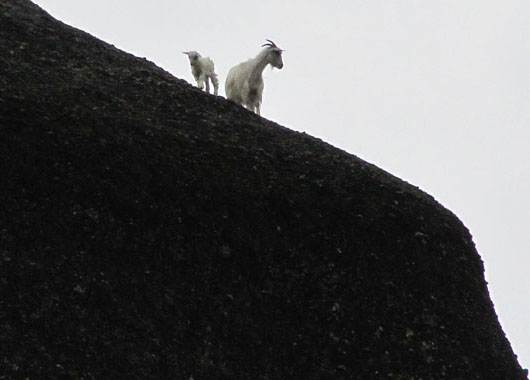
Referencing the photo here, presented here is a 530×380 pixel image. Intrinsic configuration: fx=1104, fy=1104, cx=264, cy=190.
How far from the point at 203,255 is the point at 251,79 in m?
10.7

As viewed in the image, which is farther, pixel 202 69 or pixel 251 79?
pixel 202 69

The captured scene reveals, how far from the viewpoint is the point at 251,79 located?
20859mm

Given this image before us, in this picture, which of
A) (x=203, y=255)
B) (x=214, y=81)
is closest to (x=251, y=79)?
(x=214, y=81)

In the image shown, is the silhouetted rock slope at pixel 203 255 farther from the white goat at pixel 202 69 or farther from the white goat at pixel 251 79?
the white goat at pixel 202 69

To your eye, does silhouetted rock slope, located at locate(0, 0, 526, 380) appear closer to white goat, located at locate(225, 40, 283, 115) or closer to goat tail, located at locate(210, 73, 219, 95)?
white goat, located at locate(225, 40, 283, 115)

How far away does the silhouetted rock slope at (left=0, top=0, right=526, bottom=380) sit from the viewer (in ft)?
30.3

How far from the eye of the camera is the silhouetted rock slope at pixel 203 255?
923 cm

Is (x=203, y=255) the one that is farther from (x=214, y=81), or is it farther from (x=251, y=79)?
(x=214, y=81)

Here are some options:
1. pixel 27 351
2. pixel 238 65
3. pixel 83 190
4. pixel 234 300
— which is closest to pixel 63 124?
pixel 83 190

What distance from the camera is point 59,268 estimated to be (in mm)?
9445

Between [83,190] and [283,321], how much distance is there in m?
2.27

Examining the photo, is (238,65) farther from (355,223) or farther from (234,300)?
(234,300)

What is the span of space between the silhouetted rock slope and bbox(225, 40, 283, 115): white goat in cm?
717

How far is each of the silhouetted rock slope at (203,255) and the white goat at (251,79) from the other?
7.17 m
